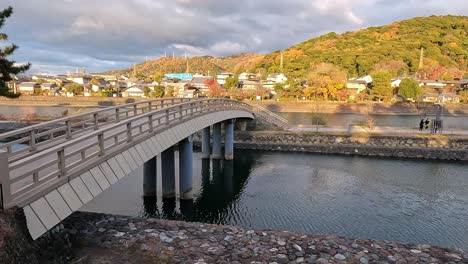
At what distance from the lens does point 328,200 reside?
17578 mm

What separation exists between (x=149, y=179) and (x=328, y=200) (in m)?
9.64

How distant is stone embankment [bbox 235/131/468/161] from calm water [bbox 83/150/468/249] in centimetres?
203

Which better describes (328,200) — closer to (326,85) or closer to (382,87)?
(326,85)

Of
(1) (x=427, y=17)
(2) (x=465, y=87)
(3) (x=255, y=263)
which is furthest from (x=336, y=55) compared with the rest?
(3) (x=255, y=263)

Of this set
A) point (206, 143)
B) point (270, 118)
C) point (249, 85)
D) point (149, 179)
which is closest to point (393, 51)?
point (249, 85)

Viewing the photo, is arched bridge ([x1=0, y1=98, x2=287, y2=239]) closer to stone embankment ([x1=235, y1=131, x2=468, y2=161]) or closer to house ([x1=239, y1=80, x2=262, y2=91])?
stone embankment ([x1=235, y1=131, x2=468, y2=161])

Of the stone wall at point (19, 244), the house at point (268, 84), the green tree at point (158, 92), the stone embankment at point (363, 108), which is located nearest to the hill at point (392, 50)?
the house at point (268, 84)

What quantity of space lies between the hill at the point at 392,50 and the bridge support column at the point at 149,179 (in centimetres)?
7614

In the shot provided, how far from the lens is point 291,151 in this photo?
2967 cm

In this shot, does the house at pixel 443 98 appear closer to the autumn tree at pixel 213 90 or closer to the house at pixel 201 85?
the autumn tree at pixel 213 90

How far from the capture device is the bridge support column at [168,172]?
16625 millimetres

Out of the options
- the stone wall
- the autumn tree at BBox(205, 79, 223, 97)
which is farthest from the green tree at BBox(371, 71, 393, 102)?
the stone wall

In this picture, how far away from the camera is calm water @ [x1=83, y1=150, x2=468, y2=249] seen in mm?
14438

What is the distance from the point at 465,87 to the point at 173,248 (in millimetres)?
89562
